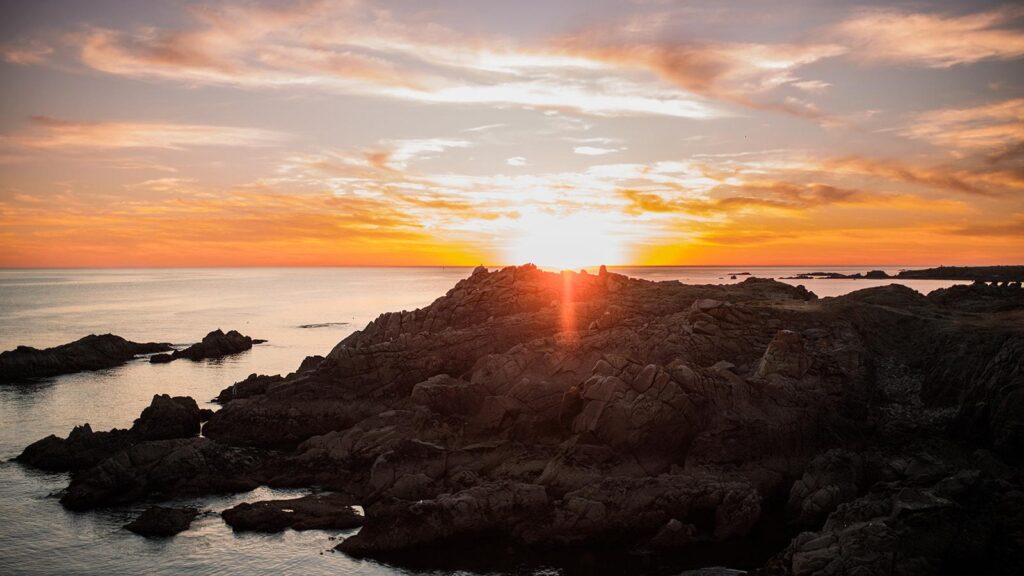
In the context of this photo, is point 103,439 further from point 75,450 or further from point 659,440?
point 659,440

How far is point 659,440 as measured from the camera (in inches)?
1672

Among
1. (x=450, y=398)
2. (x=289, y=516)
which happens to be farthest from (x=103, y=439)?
(x=450, y=398)

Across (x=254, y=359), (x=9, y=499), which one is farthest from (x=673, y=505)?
(x=254, y=359)

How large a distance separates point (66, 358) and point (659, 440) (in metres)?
82.6

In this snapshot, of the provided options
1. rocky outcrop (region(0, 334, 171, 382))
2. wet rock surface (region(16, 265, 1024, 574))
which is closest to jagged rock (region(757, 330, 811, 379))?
wet rock surface (region(16, 265, 1024, 574))

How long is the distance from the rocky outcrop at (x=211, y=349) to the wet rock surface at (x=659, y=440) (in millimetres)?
49661

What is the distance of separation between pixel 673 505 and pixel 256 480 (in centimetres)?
2669

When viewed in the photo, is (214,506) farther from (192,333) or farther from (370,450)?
(192,333)

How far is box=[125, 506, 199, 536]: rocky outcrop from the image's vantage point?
121 ft

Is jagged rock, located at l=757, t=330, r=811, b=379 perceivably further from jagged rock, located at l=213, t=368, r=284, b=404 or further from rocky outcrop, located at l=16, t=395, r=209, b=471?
jagged rock, located at l=213, t=368, r=284, b=404

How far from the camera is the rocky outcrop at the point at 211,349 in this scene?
334ft

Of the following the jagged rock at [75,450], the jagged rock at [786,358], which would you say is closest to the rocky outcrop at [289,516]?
the jagged rock at [75,450]

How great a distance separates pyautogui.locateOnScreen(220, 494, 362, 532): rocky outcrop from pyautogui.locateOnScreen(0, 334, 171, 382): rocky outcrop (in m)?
62.3

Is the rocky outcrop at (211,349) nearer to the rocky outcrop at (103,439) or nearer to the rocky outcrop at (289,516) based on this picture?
the rocky outcrop at (103,439)
